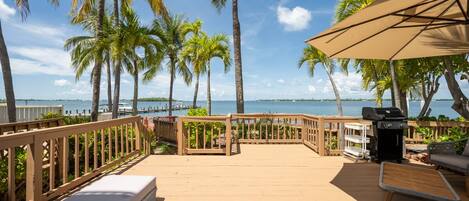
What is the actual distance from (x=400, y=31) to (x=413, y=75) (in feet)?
21.4

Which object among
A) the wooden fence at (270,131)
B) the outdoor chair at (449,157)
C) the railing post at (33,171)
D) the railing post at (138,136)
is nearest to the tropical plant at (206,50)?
the wooden fence at (270,131)

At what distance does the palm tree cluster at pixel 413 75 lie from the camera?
7.44 m

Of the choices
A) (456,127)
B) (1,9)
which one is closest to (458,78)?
(456,127)

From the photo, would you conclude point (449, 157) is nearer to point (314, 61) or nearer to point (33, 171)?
point (33, 171)

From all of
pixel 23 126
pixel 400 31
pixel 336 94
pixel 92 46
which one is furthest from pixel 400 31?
pixel 336 94

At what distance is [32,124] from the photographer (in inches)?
195

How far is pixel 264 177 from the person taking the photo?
14.3ft

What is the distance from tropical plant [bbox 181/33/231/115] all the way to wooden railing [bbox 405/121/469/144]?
1064cm

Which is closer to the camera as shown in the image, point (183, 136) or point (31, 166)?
point (31, 166)

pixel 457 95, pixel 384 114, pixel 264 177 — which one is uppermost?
pixel 457 95

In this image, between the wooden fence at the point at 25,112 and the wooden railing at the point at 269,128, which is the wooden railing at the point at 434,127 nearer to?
the wooden railing at the point at 269,128

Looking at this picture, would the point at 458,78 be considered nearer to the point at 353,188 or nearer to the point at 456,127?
the point at 456,127

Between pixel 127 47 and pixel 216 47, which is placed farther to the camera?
pixel 216 47

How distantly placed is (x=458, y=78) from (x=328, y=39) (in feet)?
22.4
